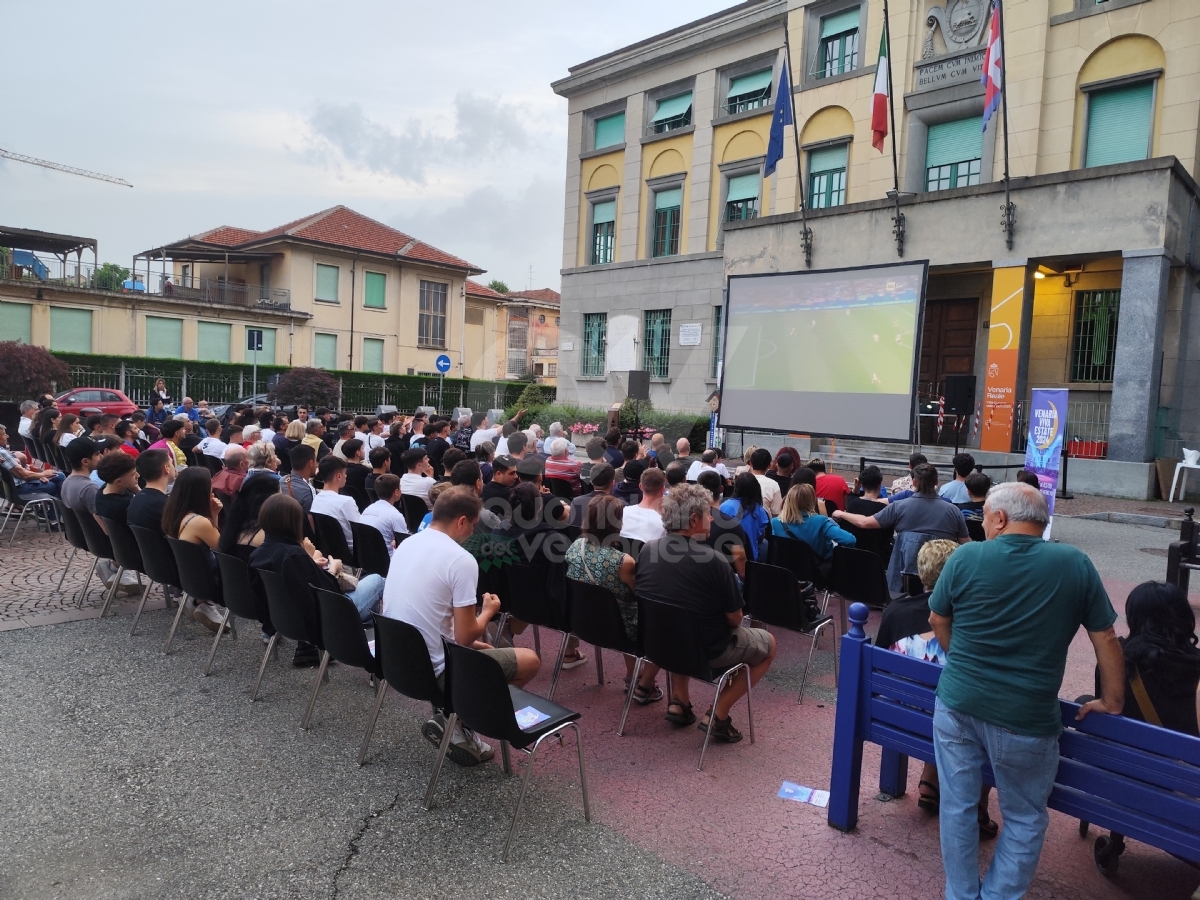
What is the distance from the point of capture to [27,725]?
4.07m

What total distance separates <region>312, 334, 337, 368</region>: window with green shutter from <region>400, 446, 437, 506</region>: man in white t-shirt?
1205 inches

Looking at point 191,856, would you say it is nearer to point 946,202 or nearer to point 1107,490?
point 1107,490

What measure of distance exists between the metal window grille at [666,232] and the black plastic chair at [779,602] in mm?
19825

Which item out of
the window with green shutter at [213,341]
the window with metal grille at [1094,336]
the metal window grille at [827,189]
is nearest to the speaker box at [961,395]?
the window with metal grille at [1094,336]

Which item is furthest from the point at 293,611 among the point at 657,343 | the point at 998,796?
the point at 657,343

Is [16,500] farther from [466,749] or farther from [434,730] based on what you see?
[466,749]

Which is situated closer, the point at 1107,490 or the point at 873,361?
the point at 873,361

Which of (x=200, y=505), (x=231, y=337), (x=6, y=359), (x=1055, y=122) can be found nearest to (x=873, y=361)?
(x=1055, y=122)

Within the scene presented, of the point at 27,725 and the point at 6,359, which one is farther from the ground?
the point at 6,359

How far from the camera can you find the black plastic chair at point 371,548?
18.3 ft

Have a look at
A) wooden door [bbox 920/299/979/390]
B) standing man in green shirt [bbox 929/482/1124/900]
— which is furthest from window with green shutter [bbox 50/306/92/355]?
standing man in green shirt [bbox 929/482/1124/900]

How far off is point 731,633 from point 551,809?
1.29 metres

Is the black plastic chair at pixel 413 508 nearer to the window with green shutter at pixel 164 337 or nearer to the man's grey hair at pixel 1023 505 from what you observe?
the man's grey hair at pixel 1023 505

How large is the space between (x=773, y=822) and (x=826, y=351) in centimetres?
1009
